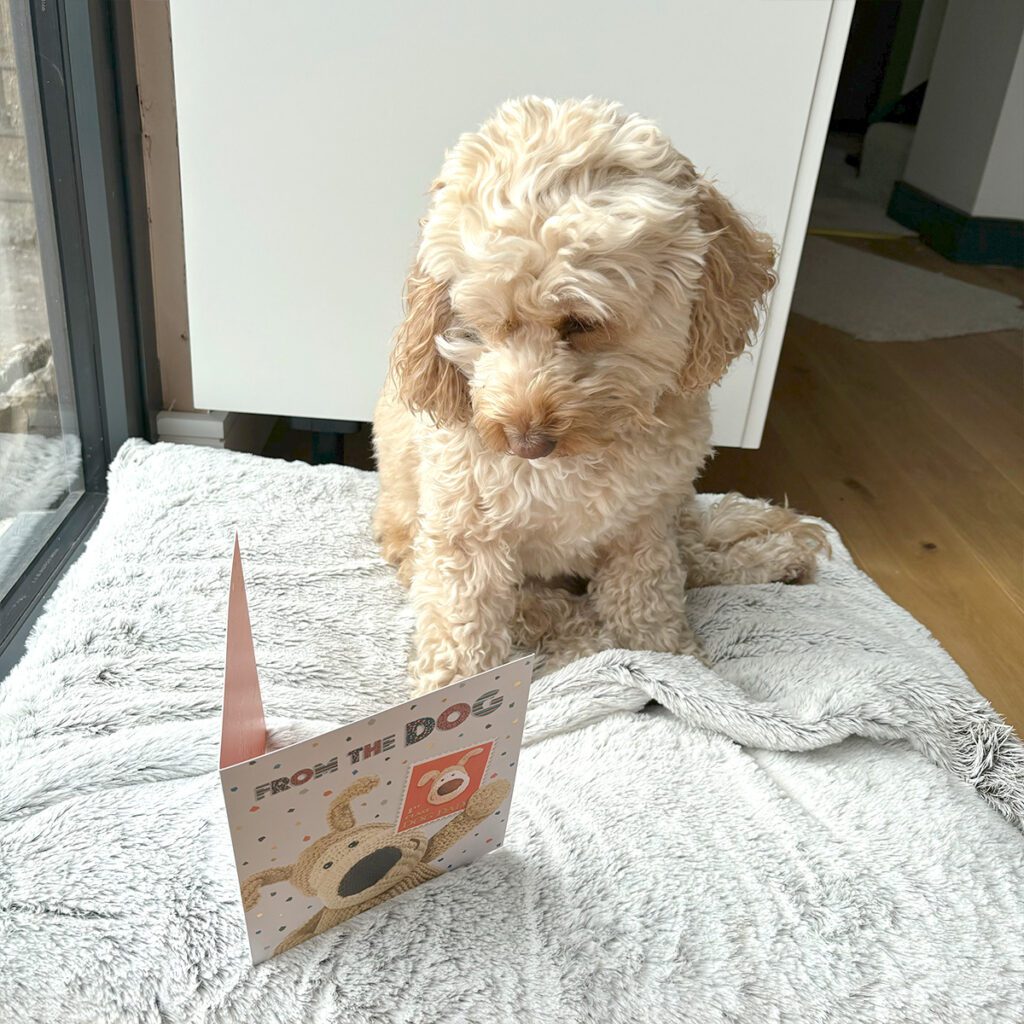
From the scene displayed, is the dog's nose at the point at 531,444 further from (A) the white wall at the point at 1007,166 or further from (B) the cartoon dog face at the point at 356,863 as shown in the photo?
(A) the white wall at the point at 1007,166

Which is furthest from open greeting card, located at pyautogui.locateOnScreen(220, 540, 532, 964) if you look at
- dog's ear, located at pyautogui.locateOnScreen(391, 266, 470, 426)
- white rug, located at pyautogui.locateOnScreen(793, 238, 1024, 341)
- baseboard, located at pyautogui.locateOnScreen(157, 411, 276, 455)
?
white rug, located at pyautogui.locateOnScreen(793, 238, 1024, 341)

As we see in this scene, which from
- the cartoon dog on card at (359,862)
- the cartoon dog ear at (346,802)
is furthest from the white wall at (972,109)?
the cartoon dog ear at (346,802)

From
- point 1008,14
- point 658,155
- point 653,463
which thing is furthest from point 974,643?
point 1008,14

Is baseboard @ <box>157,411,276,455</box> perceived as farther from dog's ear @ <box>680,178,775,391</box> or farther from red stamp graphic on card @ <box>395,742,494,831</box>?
red stamp graphic on card @ <box>395,742,494,831</box>

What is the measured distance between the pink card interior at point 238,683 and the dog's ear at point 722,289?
537 millimetres

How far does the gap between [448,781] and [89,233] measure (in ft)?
3.89

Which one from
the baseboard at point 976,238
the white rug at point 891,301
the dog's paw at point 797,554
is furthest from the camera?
the baseboard at point 976,238

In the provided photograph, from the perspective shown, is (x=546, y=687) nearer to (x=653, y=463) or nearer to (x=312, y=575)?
(x=653, y=463)

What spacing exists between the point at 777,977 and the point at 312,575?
0.86 meters

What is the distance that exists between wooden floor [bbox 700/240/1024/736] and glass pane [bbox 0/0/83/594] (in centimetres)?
125

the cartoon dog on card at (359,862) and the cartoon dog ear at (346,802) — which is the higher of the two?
the cartoon dog ear at (346,802)

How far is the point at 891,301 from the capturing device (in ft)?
10.8

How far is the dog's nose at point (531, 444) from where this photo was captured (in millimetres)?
1012

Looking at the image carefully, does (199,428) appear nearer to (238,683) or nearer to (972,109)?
(238,683)
